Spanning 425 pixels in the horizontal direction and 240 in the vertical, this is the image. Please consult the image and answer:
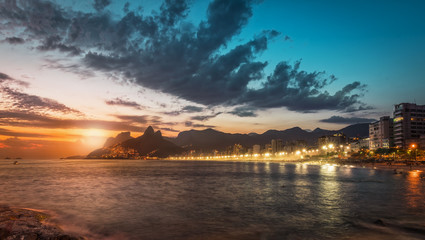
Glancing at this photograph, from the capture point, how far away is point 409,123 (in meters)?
194

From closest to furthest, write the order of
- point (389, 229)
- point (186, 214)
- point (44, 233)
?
point (44, 233), point (389, 229), point (186, 214)

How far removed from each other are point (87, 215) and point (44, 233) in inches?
366

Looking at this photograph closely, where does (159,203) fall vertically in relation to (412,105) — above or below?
below

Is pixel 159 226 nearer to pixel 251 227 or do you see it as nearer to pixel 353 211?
pixel 251 227

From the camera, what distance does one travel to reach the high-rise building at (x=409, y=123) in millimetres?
192750

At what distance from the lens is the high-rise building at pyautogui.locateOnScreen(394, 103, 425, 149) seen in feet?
632

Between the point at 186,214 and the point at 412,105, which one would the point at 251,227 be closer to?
the point at 186,214

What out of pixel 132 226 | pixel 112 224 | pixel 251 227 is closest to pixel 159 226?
pixel 132 226

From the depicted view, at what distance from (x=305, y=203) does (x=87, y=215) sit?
19.6 metres

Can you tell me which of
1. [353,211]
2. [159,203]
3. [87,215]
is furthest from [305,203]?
[87,215]

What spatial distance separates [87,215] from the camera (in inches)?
863

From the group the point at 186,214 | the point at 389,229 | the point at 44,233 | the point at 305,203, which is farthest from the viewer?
the point at 305,203

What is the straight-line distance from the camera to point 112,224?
18672 mm

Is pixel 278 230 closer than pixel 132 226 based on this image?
Yes
